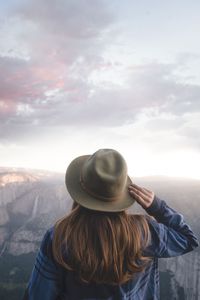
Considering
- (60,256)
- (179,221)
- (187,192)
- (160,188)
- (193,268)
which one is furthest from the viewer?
(160,188)

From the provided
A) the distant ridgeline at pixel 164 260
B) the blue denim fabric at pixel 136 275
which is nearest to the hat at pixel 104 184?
the blue denim fabric at pixel 136 275

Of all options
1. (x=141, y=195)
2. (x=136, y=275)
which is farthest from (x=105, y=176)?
(x=136, y=275)

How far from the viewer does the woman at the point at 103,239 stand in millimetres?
3695

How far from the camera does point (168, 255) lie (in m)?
4.03

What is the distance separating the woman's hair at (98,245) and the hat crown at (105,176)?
0.19m

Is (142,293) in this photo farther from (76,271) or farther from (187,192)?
(187,192)

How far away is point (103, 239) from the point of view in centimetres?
368

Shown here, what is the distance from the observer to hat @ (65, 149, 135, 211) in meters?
3.72

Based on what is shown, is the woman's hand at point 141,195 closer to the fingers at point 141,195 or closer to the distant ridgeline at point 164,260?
the fingers at point 141,195

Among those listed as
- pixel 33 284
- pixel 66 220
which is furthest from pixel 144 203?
pixel 33 284

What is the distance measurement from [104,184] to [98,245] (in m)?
0.58

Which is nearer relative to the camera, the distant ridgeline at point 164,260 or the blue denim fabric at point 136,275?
the blue denim fabric at point 136,275

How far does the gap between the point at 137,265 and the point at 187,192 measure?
179456mm

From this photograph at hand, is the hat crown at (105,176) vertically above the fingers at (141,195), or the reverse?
the hat crown at (105,176)
